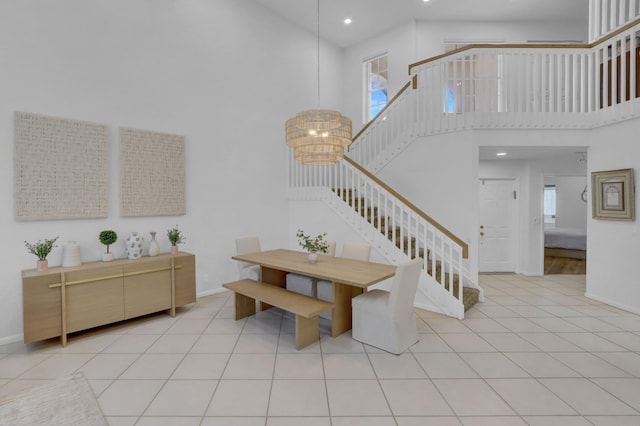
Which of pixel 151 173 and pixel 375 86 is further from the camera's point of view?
pixel 375 86

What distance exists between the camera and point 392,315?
302 centimetres

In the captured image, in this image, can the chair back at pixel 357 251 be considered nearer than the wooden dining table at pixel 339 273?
No

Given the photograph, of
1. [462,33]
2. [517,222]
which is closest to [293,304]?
[517,222]

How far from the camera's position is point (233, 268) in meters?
5.36

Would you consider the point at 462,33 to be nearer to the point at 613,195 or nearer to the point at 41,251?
the point at 613,195

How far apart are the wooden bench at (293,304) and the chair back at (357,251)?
106 centimetres

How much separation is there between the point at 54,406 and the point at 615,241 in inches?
265

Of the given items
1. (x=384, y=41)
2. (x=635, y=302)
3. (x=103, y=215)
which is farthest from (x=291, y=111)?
(x=635, y=302)

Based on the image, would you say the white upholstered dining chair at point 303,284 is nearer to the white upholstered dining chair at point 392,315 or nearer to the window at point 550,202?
the white upholstered dining chair at point 392,315

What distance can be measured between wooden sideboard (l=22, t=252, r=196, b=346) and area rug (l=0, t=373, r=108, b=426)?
0.83 meters

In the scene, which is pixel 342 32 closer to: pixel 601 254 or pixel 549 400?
pixel 601 254

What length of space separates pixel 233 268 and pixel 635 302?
592cm

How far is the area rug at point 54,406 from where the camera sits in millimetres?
2121

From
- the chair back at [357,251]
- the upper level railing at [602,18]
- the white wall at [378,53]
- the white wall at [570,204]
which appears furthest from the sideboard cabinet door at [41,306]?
the white wall at [570,204]
